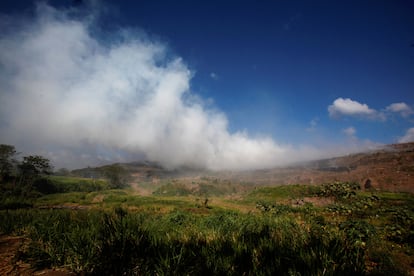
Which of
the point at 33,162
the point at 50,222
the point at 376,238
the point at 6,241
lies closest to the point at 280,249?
the point at 376,238

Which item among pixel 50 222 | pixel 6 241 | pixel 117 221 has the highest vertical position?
pixel 117 221

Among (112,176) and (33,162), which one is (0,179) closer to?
(33,162)

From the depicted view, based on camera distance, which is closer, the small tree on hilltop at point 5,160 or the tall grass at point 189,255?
the tall grass at point 189,255

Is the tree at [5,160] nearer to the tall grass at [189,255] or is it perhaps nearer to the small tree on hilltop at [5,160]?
the small tree on hilltop at [5,160]

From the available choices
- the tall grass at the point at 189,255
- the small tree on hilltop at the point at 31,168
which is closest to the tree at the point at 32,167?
the small tree on hilltop at the point at 31,168

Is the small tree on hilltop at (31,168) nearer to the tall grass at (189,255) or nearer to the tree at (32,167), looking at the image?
the tree at (32,167)

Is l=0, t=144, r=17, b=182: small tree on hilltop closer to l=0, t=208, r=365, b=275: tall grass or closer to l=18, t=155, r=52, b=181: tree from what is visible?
l=18, t=155, r=52, b=181: tree

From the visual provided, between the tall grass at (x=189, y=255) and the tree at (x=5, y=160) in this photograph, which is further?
the tree at (x=5, y=160)

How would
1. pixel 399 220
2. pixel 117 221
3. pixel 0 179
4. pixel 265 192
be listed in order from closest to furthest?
pixel 117 221, pixel 399 220, pixel 265 192, pixel 0 179

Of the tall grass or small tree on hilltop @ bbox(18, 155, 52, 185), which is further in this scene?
small tree on hilltop @ bbox(18, 155, 52, 185)

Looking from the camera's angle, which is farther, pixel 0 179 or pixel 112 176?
pixel 112 176

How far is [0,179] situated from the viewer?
183ft

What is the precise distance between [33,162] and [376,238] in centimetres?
7804

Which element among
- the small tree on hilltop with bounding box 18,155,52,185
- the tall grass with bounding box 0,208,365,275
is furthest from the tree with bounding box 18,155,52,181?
the tall grass with bounding box 0,208,365,275
